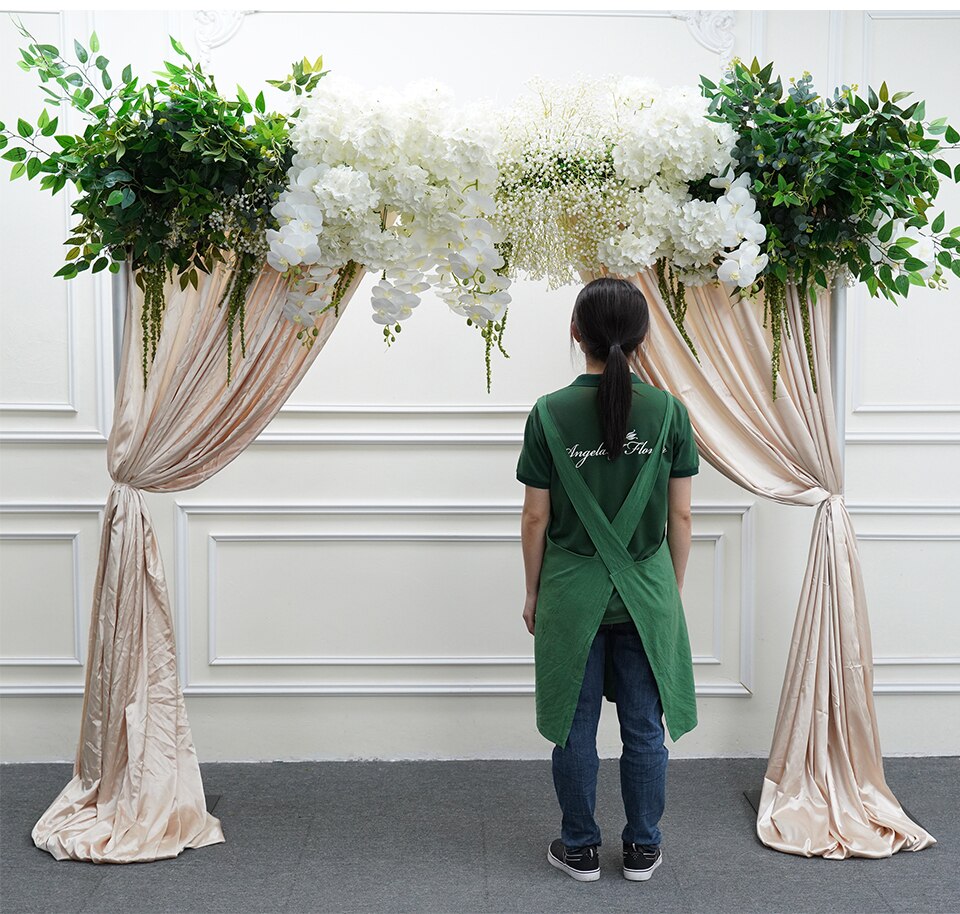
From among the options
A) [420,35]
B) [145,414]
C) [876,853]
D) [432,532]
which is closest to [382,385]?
[432,532]

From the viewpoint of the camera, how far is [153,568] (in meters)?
2.74

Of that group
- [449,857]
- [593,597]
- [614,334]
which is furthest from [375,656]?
[614,334]

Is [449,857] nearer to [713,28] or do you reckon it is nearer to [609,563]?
[609,563]

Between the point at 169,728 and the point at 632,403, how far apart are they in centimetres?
154

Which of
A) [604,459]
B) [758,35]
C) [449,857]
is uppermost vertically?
[758,35]

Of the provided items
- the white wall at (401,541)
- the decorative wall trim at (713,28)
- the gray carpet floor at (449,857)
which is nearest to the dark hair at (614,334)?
the white wall at (401,541)

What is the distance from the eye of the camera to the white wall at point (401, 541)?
10.9ft

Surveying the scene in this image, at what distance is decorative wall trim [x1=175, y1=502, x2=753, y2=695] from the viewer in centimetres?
332

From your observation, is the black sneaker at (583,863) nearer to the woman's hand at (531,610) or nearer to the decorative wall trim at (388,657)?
the woman's hand at (531,610)

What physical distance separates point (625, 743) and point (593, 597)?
407 millimetres

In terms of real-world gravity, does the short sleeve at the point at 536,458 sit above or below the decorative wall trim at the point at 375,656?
above

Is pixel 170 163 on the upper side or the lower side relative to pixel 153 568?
upper

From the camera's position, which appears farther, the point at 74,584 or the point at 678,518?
the point at 74,584

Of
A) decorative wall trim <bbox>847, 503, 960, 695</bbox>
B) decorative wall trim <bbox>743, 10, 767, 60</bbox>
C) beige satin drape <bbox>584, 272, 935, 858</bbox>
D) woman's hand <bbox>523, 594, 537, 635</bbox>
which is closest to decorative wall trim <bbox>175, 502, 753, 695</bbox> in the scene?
decorative wall trim <bbox>847, 503, 960, 695</bbox>
